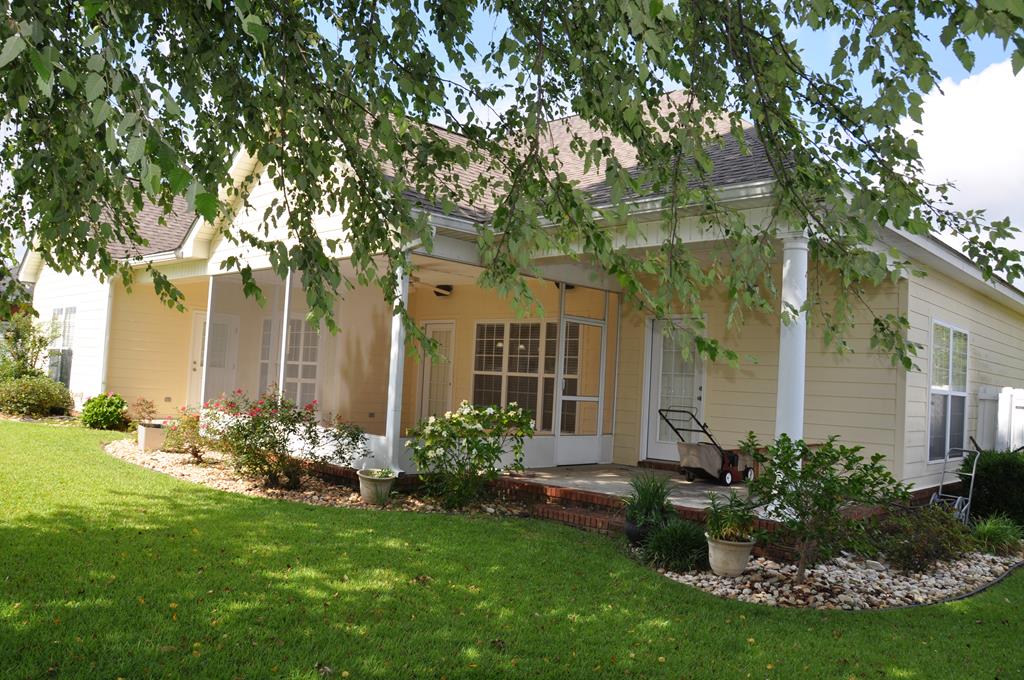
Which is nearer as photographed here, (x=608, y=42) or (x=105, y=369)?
(x=608, y=42)

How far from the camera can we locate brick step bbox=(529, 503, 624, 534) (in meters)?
7.93

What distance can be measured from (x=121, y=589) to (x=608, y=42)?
177 inches

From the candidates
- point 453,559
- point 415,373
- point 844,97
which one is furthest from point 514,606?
point 415,373

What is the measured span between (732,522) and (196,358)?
1363 centimetres

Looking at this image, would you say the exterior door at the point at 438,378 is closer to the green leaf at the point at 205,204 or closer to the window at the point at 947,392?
the window at the point at 947,392

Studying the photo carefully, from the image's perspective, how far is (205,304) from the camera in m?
17.4

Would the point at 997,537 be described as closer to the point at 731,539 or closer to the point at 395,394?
the point at 731,539

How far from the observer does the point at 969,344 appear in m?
11.2

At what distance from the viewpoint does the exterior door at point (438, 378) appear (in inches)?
569

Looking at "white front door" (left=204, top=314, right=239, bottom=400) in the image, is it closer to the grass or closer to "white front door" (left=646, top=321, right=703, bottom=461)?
the grass

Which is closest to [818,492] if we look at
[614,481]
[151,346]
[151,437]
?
[614,481]

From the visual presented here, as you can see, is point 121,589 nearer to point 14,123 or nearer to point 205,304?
point 14,123

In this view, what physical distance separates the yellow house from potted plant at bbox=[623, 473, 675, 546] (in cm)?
134

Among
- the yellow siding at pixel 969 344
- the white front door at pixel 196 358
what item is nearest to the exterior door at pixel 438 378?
the white front door at pixel 196 358
